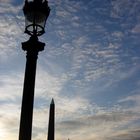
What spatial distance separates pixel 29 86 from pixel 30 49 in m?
0.82

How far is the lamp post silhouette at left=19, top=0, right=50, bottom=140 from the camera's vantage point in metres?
6.68

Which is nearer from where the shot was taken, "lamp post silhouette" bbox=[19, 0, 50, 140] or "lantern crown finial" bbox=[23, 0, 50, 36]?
"lamp post silhouette" bbox=[19, 0, 50, 140]

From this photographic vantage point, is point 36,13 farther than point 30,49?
No

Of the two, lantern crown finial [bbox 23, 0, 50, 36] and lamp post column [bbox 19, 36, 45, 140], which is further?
lantern crown finial [bbox 23, 0, 50, 36]

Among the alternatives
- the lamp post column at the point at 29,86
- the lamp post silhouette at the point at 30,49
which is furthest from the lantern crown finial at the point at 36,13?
the lamp post column at the point at 29,86

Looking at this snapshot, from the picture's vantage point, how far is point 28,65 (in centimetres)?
723

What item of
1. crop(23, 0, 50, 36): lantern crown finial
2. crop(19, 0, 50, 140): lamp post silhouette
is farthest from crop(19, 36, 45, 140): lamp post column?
crop(23, 0, 50, 36): lantern crown finial

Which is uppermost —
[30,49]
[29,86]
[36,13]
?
[36,13]

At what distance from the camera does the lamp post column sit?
664 cm

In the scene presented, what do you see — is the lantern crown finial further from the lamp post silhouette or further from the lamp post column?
the lamp post column

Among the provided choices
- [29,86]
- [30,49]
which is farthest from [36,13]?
[29,86]

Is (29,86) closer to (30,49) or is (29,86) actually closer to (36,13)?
(30,49)

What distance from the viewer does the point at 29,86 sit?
23.2ft

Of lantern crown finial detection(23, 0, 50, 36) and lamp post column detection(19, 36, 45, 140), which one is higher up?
lantern crown finial detection(23, 0, 50, 36)
